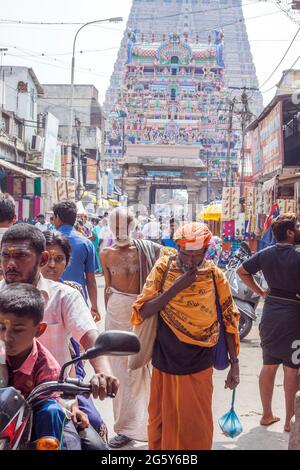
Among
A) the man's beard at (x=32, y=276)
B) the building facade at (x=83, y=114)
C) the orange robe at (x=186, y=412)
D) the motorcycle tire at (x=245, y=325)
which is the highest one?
the building facade at (x=83, y=114)

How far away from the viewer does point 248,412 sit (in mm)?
5895

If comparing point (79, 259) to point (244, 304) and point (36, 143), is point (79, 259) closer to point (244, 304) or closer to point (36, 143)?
point (244, 304)

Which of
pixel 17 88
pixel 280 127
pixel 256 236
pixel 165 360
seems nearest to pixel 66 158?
pixel 17 88

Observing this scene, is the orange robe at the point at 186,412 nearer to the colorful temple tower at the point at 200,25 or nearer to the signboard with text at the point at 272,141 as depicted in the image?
the signboard with text at the point at 272,141

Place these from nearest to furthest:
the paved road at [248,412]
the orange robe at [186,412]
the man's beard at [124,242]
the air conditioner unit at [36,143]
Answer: the orange robe at [186,412]
the paved road at [248,412]
the man's beard at [124,242]
the air conditioner unit at [36,143]

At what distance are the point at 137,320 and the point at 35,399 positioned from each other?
1.90 m

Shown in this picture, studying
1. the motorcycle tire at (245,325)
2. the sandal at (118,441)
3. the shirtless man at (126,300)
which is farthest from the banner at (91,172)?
the sandal at (118,441)

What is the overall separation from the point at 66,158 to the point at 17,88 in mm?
4390

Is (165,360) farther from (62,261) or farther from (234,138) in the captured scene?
(234,138)

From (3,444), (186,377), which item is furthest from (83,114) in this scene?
(3,444)

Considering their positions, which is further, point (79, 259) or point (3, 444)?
point (79, 259)

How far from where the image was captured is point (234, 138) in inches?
2559

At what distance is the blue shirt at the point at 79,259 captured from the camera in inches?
242

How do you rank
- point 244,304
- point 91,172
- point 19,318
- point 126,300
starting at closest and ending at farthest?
point 19,318 < point 126,300 < point 244,304 < point 91,172
